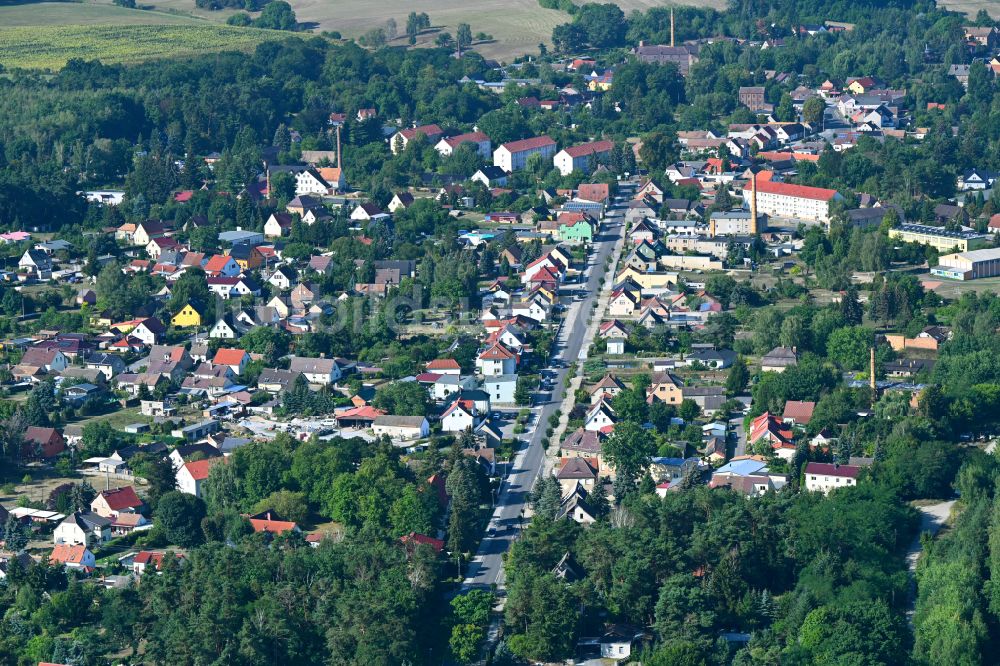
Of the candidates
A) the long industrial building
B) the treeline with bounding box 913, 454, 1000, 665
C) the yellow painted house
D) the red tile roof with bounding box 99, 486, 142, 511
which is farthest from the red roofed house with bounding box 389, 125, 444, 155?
the treeline with bounding box 913, 454, 1000, 665

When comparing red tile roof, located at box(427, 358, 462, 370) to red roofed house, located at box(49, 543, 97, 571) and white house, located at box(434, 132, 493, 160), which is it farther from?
white house, located at box(434, 132, 493, 160)

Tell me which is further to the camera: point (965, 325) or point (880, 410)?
point (965, 325)

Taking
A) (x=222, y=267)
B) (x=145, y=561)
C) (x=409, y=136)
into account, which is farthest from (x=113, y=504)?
(x=409, y=136)

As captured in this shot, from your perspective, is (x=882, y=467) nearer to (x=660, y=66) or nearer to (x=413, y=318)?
(x=413, y=318)

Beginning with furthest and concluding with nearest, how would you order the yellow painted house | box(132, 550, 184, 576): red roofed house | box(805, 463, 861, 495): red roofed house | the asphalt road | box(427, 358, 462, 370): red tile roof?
the yellow painted house < box(427, 358, 462, 370): red tile roof < box(805, 463, 861, 495): red roofed house < the asphalt road < box(132, 550, 184, 576): red roofed house

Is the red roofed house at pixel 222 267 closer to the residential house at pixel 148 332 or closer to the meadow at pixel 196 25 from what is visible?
the residential house at pixel 148 332

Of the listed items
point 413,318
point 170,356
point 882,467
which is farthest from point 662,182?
point 882,467
